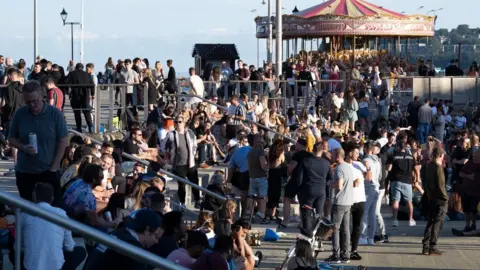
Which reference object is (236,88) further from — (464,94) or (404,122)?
(464,94)

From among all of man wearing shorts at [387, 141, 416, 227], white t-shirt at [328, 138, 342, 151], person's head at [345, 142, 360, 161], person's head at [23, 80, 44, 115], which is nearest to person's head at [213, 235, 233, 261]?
person's head at [23, 80, 44, 115]

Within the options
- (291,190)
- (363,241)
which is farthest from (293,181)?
(363,241)

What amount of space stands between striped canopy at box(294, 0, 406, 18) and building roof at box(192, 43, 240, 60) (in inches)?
612

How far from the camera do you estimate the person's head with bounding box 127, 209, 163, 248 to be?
843 centimetres

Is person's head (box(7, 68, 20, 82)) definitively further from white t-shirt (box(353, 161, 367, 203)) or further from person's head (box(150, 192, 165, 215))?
person's head (box(150, 192, 165, 215))

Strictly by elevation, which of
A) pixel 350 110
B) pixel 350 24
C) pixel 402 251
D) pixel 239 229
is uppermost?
pixel 350 24

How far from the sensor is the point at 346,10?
64938mm

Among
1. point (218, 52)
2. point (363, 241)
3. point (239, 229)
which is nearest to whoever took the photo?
point (239, 229)

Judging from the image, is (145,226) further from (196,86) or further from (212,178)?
(196,86)

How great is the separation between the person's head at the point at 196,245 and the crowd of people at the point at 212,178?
1 cm

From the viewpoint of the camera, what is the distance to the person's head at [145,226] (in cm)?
843

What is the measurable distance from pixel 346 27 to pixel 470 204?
42857 millimetres

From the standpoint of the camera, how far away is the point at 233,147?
22.8 metres

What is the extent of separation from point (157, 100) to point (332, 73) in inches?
753
